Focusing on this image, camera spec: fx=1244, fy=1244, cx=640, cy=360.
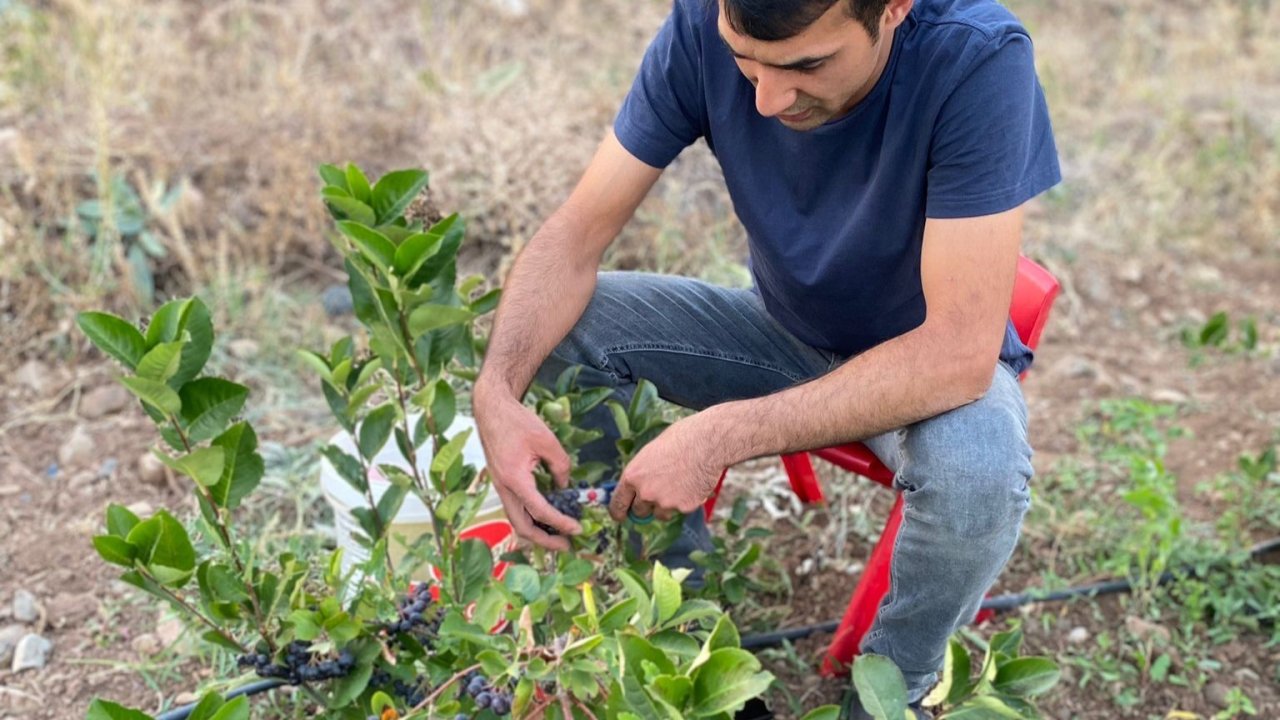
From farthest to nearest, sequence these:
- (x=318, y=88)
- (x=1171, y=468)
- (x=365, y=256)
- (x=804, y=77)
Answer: (x=318, y=88)
(x=1171, y=468)
(x=804, y=77)
(x=365, y=256)

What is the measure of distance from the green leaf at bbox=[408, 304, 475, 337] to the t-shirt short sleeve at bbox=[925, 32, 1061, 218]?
0.71 meters

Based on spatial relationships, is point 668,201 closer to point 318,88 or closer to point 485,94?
point 485,94

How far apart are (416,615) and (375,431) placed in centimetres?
28

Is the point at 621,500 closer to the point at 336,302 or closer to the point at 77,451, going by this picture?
the point at 77,451

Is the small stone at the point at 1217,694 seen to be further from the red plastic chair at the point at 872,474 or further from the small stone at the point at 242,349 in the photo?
the small stone at the point at 242,349

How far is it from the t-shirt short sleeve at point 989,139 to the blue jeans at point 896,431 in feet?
1.02

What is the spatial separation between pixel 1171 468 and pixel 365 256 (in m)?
2.19

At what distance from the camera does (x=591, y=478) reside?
80.3 inches

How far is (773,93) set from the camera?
5.99 ft

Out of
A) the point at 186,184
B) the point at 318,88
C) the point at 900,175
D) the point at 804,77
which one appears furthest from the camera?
the point at 318,88

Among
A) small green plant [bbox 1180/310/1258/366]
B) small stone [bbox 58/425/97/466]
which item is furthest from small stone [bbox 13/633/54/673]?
small green plant [bbox 1180/310/1258/366]

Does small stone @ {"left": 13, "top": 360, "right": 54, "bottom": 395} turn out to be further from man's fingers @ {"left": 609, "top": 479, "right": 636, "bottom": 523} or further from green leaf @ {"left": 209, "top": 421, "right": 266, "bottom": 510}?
man's fingers @ {"left": 609, "top": 479, "right": 636, "bottom": 523}

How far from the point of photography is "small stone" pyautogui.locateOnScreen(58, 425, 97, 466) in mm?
2957

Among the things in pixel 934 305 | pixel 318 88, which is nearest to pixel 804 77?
Result: pixel 934 305
